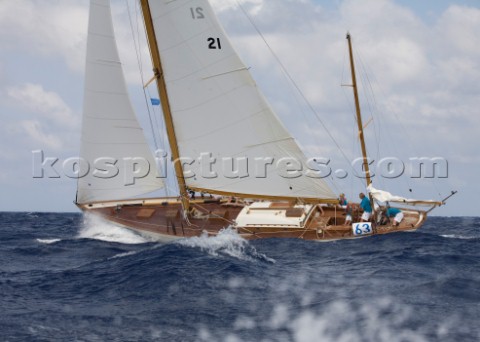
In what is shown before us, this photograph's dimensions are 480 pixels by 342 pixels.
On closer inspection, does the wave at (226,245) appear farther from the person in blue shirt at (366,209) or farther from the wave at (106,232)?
the person in blue shirt at (366,209)

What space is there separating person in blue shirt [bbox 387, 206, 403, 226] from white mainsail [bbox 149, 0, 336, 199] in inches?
92.2

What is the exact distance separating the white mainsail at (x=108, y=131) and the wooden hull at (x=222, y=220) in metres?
1.42

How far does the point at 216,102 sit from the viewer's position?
26.9 m

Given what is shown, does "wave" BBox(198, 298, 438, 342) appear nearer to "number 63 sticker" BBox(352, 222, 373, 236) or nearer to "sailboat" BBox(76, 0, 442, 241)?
"number 63 sticker" BBox(352, 222, 373, 236)

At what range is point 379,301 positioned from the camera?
16312 millimetres

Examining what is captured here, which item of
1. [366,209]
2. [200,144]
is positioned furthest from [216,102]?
[366,209]

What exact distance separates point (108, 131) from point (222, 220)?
5998mm

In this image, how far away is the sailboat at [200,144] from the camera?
87.4ft

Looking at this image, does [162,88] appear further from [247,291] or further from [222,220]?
[247,291]

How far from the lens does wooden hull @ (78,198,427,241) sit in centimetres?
2652

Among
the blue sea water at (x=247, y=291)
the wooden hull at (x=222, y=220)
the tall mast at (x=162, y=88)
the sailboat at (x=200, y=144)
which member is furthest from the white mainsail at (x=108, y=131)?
the blue sea water at (x=247, y=291)

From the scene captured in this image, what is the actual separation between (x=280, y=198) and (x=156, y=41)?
8.18m

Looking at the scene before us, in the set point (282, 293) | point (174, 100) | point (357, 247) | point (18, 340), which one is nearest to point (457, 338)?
point (282, 293)

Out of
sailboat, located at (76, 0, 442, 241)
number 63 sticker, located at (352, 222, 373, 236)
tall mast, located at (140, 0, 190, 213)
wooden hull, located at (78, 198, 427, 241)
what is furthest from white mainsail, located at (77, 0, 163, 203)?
number 63 sticker, located at (352, 222, 373, 236)
